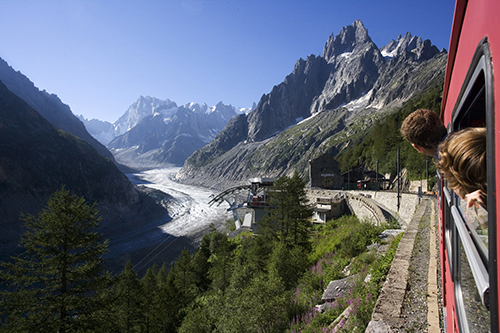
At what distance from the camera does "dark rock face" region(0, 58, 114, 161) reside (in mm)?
158250

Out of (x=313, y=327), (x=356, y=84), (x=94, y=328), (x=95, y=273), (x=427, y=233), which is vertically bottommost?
(x=94, y=328)

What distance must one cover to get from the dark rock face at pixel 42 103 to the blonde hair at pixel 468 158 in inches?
6986

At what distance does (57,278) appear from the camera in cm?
1098

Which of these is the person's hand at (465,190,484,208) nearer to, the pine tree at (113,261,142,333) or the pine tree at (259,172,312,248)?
the pine tree at (259,172,312,248)

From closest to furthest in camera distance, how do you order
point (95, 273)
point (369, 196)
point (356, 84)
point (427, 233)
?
point (427, 233), point (95, 273), point (369, 196), point (356, 84)

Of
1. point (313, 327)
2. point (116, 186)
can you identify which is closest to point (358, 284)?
point (313, 327)

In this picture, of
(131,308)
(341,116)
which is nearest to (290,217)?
(131,308)

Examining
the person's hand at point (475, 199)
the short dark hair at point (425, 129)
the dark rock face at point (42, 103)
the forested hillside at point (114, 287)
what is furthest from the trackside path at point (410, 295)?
the dark rock face at point (42, 103)

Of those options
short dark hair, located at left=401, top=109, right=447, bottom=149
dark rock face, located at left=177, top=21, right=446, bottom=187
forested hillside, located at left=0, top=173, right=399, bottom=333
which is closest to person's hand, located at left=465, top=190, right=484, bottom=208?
short dark hair, located at left=401, top=109, right=447, bottom=149

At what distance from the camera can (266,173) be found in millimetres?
141375

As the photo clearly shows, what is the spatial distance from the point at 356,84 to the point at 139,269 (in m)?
175

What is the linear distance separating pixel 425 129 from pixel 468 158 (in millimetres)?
1499

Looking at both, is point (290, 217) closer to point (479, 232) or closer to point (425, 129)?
point (425, 129)

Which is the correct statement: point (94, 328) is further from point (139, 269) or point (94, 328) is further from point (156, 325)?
point (139, 269)
